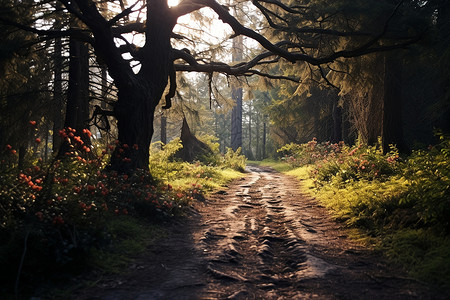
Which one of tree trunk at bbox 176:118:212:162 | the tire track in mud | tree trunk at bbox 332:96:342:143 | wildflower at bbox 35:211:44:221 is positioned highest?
tree trunk at bbox 332:96:342:143

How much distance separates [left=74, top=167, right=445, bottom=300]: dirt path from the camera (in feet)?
10.8

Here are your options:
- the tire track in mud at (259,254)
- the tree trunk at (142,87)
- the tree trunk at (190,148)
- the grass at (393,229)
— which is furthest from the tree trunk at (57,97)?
the grass at (393,229)

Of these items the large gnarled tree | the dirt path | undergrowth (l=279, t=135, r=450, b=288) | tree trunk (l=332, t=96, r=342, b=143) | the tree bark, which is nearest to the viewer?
the dirt path

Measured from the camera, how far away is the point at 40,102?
29.8ft

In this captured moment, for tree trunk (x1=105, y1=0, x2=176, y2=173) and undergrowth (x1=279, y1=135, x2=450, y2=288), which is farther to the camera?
tree trunk (x1=105, y1=0, x2=176, y2=173)

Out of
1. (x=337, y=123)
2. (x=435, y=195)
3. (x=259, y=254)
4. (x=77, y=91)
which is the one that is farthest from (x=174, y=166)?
(x=337, y=123)

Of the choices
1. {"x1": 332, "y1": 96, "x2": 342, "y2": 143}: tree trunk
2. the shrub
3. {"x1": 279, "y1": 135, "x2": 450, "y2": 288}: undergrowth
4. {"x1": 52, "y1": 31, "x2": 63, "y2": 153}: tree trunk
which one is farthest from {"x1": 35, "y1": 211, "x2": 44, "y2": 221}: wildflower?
{"x1": 332, "y1": 96, "x2": 342, "y2": 143}: tree trunk

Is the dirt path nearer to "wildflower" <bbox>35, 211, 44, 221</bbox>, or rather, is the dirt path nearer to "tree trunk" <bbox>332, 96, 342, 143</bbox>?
"wildflower" <bbox>35, 211, 44, 221</bbox>

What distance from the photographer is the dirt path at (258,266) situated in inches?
129

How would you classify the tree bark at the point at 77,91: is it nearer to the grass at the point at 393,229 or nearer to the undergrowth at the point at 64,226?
the undergrowth at the point at 64,226

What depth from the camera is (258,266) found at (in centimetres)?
410

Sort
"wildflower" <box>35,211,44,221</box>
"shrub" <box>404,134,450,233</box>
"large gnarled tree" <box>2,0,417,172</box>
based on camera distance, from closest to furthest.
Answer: "wildflower" <box>35,211,44,221</box> → "shrub" <box>404,134,450,233</box> → "large gnarled tree" <box>2,0,417,172</box>

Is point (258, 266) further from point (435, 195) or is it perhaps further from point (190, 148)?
point (190, 148)

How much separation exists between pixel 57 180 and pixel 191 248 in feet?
6.81
